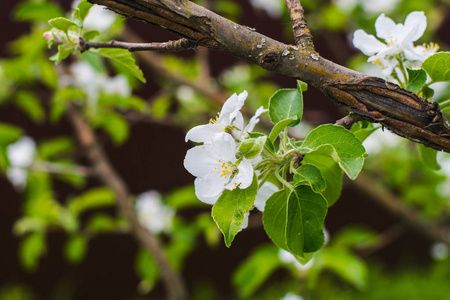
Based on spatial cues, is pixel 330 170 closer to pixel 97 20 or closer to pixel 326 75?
pixel 326 75

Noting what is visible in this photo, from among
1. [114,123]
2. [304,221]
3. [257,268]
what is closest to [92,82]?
[114,123]

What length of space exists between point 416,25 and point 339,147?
0.20 m

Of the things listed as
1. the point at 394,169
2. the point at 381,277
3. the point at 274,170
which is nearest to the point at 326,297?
the point at 381,277

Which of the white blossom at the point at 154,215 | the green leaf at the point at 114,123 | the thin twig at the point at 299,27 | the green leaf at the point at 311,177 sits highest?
the thin twig at the point at 299,27

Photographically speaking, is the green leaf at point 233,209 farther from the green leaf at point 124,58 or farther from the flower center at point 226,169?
the green leaf at point 124,58

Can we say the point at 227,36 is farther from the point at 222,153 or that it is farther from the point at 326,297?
the point at 326,297

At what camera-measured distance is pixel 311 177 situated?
1.43ft

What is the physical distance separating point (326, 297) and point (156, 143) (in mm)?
1426

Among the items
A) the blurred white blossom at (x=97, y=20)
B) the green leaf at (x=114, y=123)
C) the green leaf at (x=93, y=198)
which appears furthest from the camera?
the green leaf at (x=93, y=198)

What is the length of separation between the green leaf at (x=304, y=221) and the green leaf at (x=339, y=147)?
42 millimetres

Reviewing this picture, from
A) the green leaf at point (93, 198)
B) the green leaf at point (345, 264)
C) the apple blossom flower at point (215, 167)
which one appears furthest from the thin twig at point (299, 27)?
the green leaf at point (93, 198)

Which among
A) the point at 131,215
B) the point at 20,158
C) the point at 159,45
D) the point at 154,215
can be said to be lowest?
the point at 154,215

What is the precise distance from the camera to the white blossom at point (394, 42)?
52cm

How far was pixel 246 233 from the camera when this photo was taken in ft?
9.80
